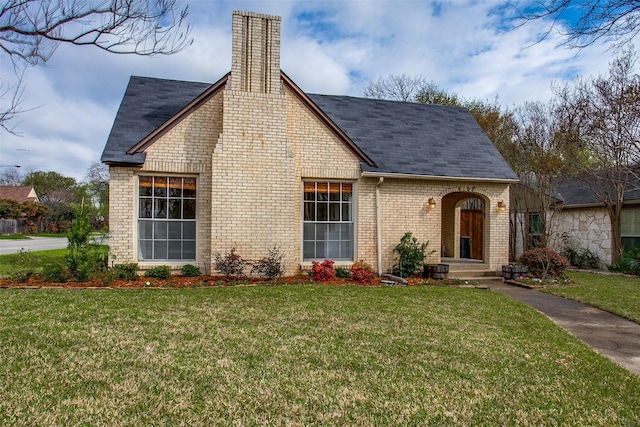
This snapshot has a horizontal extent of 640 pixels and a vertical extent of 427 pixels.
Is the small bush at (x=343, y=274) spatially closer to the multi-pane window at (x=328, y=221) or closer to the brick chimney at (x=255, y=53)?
the multi-pane window at (x=328, y=221)

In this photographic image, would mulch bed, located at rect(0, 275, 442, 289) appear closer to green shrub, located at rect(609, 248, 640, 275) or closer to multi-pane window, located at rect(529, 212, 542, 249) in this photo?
green shrub, located at rect(609, 248, 640, 275)

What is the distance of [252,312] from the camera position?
668 cm

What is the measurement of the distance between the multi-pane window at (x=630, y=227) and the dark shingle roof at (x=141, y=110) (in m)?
16.5

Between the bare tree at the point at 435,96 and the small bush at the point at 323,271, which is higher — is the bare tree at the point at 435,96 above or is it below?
above

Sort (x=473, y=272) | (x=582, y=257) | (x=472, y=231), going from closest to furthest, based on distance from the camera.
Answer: (x=473, y=272) → (x=582, y=257) → (x=472, y=231)

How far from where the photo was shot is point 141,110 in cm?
1138

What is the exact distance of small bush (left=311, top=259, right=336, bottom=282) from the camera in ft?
33.2

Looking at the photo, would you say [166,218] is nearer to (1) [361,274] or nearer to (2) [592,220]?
(1) [361,274]

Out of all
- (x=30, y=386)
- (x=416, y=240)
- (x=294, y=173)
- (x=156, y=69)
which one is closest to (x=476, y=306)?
(x=416, y=240)

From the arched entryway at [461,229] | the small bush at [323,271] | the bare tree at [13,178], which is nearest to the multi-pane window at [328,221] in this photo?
the small bush at [323,271]

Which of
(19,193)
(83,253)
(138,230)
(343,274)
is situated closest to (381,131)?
(343,274)

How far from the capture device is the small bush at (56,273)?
9.10m

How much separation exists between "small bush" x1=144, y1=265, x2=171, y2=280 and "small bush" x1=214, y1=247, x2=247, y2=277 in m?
1.16

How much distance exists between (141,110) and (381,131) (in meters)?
7.14
